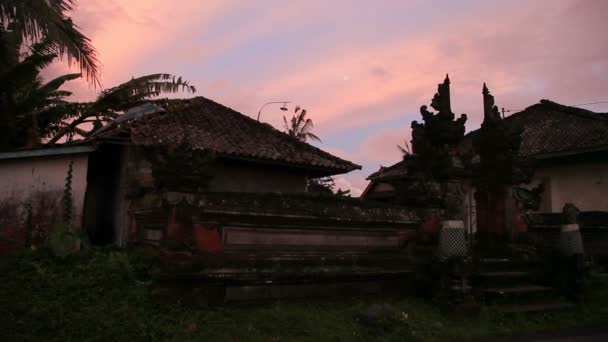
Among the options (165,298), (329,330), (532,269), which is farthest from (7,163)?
(532,269)

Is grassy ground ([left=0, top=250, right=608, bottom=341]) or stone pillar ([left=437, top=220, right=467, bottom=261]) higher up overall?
stone pillar ([left=437, top=220, right=467, bottom=261])

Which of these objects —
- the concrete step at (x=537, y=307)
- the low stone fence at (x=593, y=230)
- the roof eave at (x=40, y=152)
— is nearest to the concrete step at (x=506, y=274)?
the concrete step at (x=537, y=307)

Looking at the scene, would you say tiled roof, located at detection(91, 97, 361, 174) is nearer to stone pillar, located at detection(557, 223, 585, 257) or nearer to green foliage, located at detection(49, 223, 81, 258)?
green foliage, located at detection(49, 223, 81, 258)

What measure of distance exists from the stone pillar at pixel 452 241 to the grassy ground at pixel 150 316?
0.80m

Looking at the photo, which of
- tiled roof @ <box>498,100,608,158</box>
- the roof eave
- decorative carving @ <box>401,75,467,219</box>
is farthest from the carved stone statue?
the roof eave

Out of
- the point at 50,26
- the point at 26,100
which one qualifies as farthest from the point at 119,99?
the point at 50,26

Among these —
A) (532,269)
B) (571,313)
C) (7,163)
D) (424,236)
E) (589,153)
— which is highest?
(589,153)

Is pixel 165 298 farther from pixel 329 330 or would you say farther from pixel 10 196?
pixel 10 196

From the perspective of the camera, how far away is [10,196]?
12.0 meters

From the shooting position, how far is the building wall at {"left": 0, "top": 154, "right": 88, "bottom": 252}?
11.9 meters

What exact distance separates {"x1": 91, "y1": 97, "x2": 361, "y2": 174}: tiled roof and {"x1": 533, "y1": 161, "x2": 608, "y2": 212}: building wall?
6.85 m

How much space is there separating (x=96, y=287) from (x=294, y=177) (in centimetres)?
1004

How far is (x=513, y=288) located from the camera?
23.9ft

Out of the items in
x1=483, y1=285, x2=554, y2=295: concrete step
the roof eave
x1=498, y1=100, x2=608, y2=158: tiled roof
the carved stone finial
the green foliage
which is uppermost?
x1=498, y1=100, x2=608, y2=158: tiled roof
